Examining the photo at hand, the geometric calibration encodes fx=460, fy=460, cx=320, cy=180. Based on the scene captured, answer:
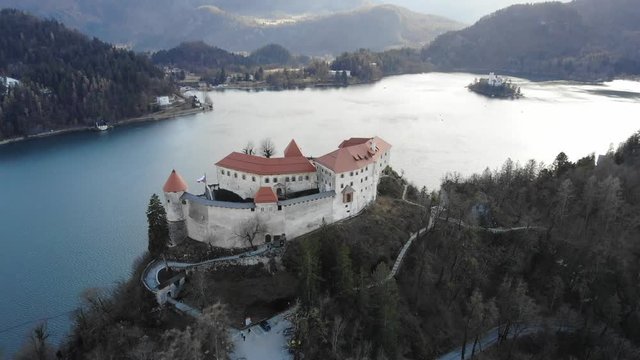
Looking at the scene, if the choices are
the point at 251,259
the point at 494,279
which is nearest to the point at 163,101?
the point at 251,259

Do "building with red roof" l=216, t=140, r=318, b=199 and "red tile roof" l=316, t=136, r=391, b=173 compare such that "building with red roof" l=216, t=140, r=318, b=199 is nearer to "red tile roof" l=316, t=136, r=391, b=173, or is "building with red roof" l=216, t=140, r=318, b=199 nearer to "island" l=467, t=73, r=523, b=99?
"red tile roof" l=316, t=136, r=391, b=173

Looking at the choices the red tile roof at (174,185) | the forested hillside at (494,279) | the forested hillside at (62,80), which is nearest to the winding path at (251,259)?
the forested hillside at (494,279)

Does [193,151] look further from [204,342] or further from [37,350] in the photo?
[204,342]

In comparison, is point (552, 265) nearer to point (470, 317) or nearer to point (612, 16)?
point (470, 317)

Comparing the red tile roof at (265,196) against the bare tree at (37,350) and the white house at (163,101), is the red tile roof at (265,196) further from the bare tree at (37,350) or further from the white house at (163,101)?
the white house at (163,101)

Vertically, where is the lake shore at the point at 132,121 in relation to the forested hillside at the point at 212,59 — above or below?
below

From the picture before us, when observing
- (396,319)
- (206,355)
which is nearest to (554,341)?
(396,319)
